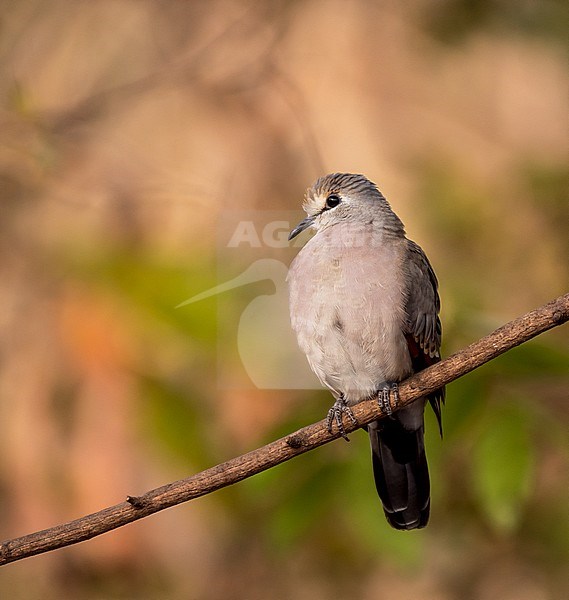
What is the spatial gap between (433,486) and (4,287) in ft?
7.27

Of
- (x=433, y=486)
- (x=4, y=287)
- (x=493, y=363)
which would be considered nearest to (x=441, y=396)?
(x=493, y=363)

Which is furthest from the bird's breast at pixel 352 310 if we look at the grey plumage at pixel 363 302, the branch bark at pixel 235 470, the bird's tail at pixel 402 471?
the branch bark at pixel 235 470

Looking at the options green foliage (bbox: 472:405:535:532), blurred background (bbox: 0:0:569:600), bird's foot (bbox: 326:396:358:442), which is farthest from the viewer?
blurred background (bbox: 0:0:569:600)

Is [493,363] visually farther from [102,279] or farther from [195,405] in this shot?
[102,279]

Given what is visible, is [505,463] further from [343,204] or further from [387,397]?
[343,204]

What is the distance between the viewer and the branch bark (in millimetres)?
1653

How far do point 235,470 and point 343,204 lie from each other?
68 centimetres

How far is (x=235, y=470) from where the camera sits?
1.72 m

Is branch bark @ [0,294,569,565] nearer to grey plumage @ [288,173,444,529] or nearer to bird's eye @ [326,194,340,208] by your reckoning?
grey plumage @ [288,173,444,529]

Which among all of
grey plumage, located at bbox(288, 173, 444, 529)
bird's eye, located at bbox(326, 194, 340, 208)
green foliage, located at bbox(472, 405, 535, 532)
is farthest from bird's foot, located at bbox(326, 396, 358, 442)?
bird's eye, located at bbox(326, 194, 340, 208)

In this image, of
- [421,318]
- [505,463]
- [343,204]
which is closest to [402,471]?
[505,463]

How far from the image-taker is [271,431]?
2.46 metres

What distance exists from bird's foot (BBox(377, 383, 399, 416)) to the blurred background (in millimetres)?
379

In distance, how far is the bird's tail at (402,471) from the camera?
93.4 inches
